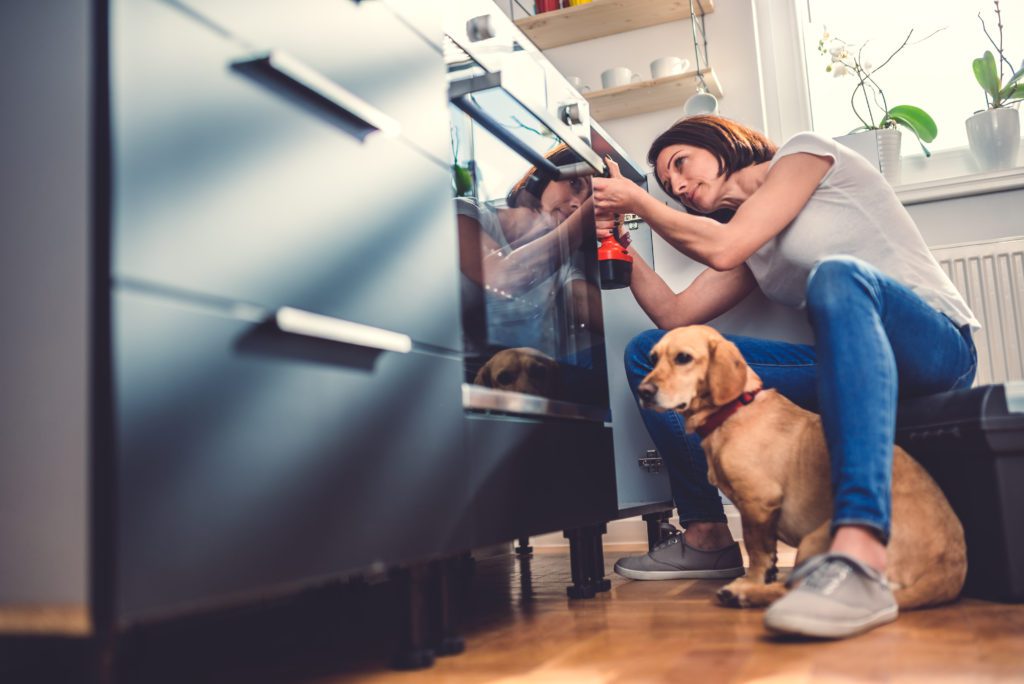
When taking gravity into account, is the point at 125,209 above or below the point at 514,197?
below

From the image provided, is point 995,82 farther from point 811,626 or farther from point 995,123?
point 811,626

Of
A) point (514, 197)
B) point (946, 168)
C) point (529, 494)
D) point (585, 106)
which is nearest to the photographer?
point (529, 494)

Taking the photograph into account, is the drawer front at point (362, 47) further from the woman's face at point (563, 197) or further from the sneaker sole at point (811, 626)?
the sneaker sole at point (811, 626)

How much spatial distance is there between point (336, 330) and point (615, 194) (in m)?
1.09

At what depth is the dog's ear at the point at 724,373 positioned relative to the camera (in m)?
1.67

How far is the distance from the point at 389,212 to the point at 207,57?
0.32 m

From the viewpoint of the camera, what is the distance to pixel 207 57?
848 mm

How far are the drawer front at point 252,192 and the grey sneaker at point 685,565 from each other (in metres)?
1.03

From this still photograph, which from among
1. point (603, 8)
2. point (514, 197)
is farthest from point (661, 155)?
point (603, 8)

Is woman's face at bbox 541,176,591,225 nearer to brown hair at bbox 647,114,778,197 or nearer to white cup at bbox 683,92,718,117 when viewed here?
brown hair at bbox 647,114,778,197

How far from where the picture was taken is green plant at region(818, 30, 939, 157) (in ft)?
8.95

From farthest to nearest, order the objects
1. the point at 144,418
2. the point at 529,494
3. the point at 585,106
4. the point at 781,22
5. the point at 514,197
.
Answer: the point at 781,22, the point at 585,106, the point at 514,197, the point at 529,494, the point at 144,418

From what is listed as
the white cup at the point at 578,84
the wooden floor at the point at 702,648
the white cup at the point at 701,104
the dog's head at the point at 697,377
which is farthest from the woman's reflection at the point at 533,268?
the white cup at the point at 578,84

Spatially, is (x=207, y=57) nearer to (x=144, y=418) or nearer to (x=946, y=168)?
(x=144, y=418)
